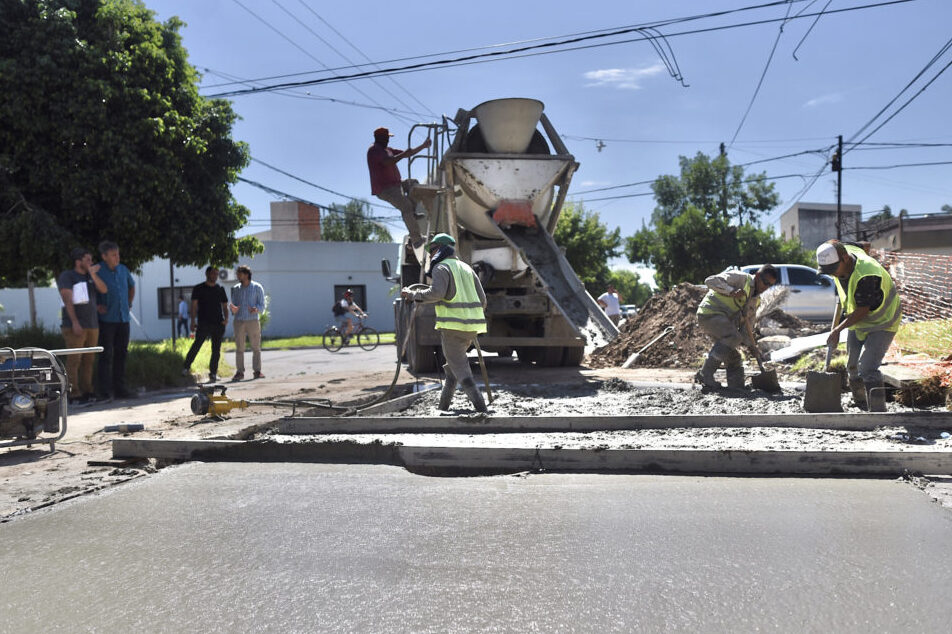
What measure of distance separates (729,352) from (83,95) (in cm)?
937

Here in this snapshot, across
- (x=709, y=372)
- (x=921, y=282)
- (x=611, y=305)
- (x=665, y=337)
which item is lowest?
(x=709, y=372)

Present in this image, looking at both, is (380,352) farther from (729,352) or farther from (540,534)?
(540,534)

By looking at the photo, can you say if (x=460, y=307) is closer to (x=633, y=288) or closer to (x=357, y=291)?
(x=357, y=291)

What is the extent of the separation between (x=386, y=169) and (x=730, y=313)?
5056 millimetres

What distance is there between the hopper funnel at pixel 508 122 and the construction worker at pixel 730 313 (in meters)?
3.68

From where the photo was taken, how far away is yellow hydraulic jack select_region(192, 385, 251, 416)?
6.88 meters

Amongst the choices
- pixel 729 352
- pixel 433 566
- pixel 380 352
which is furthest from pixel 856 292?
pixel 380 352

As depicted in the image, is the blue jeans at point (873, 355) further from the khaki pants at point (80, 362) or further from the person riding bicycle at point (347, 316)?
the person riding bicycle at point (347, 316)

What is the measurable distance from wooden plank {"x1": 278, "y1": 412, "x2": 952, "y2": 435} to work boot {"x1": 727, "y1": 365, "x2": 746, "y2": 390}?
2.30 meters

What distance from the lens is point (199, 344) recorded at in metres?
11.9

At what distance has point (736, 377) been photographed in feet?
26.7

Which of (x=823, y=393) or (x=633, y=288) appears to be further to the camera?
(x=633, y=288)

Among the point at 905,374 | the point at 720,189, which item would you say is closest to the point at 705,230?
the point at 720,189

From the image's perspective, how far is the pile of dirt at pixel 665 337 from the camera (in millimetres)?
13375
